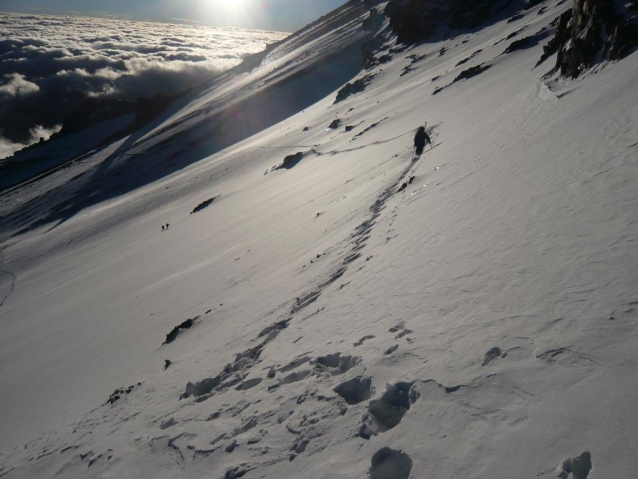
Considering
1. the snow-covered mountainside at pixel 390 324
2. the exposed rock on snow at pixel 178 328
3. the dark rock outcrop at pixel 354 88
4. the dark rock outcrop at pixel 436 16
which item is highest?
the dark rock outcrop at pixel 436 16

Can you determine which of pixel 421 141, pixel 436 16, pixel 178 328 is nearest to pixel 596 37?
pixel 421 141

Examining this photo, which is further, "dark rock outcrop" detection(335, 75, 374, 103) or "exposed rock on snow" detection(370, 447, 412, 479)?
"dark rock outcrop" detection(335, 75, 374, 103)

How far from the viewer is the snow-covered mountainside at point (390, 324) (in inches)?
129

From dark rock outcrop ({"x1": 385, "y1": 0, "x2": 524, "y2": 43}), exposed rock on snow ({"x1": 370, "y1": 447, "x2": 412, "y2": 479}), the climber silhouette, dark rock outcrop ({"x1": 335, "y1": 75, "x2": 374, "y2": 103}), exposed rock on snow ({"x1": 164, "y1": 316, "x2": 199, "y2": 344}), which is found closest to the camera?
exposed rock on snow ({"x1": 370, "y1": 447, "x2": 412, "y2": 479})

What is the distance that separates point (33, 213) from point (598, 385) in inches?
2528

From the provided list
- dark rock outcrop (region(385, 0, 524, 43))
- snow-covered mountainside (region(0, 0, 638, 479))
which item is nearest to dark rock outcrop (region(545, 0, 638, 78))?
→ snow-covered mountainside (region(0, 0, 638, 479))

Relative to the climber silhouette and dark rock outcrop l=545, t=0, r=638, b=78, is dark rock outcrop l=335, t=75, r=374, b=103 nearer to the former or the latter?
the climber silhouette

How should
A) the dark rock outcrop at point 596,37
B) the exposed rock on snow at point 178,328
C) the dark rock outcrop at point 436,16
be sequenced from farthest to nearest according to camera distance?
1. the dark rock outcrop at point 436,16
2. the dark rock outcrop at point 596,37
3. the exposed rock on snow at point 178,328

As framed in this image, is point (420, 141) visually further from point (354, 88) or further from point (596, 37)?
point (354, 88)

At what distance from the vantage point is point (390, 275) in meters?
6.70

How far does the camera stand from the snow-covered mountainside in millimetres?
3266

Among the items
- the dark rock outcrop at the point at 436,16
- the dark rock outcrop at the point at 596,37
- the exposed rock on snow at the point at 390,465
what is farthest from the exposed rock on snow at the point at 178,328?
the dark rock outcrop at the point at 436,16

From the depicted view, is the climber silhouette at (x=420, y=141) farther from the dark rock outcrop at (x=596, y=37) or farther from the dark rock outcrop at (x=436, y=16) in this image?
the dark rock outcrop at (x=436, y=16)

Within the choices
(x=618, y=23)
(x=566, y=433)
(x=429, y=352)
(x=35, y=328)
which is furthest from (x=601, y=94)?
(x=35, y=328)
